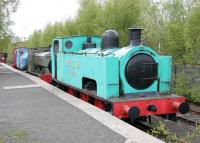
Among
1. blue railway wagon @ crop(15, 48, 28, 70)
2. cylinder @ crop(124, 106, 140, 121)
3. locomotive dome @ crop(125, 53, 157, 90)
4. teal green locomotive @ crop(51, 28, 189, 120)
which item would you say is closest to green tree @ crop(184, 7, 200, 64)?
teal green locomotive @ crop(51, 28, 189, 120)

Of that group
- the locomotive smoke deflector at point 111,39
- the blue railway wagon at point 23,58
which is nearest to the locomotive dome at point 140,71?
the locomotive smoke deflector at point 111,39

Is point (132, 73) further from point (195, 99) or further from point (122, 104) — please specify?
point (195, 99)

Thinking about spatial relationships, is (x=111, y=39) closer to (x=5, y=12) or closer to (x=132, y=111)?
(x=132, y=111)

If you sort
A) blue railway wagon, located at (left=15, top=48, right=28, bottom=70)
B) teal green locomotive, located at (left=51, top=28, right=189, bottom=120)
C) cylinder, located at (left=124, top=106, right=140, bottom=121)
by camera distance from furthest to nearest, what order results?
blue railway wagon, located at (left=15, top=48, right=28, bottom=70) < teal green locomotive, located at (left=51, top=28, right=189, bottom=120) < cylinder, located at (left=124, top=106, right=140, bottom=121)

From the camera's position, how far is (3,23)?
30.5 m

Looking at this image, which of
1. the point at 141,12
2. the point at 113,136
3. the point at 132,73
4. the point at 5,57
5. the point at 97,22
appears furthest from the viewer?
the point at 5,57

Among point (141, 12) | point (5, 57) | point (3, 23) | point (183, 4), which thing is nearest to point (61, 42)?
point (183, 4)

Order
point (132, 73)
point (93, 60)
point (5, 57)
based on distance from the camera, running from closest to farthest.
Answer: point (132, 73) → point (93, 60) → point (5, 57)

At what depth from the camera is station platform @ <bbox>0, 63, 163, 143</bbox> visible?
→ 23.0 feet

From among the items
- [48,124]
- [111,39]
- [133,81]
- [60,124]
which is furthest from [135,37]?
[48,124]

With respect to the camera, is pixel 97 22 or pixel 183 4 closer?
pixel 183 4

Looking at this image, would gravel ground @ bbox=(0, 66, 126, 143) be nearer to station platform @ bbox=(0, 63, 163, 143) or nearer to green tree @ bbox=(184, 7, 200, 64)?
station platform @ bbox=(0, 63, 163, 143)

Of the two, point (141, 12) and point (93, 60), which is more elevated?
point (141, 12)

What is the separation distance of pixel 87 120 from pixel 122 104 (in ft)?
4.72
